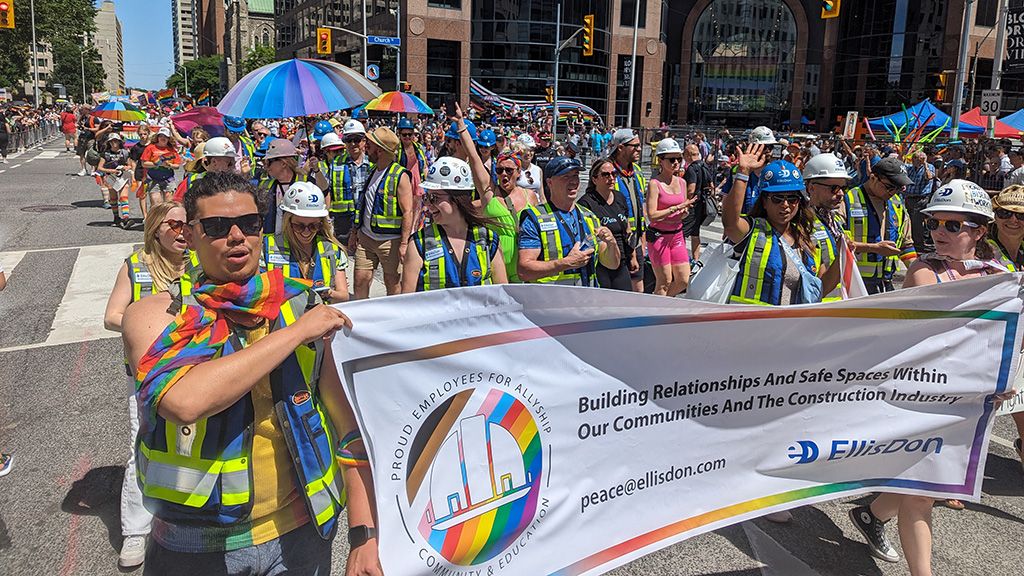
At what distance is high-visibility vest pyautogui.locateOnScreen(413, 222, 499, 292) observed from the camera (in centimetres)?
442

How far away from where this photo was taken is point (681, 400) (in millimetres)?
2848

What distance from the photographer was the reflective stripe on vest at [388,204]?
6723 millimetres

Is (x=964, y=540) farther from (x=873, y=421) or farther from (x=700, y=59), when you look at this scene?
(x=700, y=59)

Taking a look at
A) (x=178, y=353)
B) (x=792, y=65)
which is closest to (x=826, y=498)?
(x=178, y=353)

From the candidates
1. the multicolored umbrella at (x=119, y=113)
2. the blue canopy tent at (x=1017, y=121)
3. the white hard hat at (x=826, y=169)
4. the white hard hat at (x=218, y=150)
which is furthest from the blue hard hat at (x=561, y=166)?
the blue canopy tent at (x=1017, y=121)

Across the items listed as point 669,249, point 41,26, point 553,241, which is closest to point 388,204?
point 553,241

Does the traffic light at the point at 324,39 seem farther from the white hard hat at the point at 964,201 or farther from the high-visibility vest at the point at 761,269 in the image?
the white hard hat at the point at 964,201

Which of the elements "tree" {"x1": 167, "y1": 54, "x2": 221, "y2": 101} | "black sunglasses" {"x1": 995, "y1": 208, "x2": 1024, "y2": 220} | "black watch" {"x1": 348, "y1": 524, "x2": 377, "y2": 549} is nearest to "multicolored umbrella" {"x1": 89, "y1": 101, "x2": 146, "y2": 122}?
"black sunglasses" {"x1": 995, "y1": 208, "x2": 1024, "y2": 220}

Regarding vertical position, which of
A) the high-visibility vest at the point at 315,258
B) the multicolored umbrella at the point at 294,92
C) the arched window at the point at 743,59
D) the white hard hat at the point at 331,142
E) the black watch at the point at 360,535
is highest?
the arched window at the point at 743,59

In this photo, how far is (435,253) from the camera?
4418 mm

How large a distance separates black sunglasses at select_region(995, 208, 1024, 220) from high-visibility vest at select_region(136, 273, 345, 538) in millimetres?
Answer: 4163

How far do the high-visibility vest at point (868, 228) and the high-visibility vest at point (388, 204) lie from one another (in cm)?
371

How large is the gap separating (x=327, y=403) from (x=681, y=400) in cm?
134

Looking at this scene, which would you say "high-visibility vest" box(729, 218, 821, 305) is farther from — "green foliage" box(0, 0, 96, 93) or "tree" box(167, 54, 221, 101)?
"tree" box(167, 54, 221, 101)
